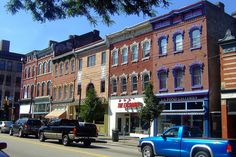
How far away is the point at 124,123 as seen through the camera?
38000 mm

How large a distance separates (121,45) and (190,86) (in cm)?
A: 1121

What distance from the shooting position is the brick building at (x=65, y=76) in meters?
46.8

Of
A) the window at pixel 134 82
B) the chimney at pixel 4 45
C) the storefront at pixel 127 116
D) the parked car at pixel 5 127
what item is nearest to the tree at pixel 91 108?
the storefront at pixel 127 116

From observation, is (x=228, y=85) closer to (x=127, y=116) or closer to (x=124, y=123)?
(x=127, y=116)

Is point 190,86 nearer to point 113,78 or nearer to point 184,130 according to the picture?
point 113,78

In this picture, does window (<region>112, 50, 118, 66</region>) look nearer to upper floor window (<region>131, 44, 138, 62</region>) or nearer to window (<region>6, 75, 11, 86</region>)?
upper floor window (<region>131, 44, 138, 62</region>)

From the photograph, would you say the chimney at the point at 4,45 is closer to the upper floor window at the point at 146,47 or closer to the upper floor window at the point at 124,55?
the upper floor window at the point at 124,55

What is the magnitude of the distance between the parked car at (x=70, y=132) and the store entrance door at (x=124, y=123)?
42.3 ft

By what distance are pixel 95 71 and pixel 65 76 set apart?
7.68 m

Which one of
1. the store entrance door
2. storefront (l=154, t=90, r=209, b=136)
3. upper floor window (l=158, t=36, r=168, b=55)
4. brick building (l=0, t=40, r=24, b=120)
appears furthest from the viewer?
brick building (l=0, t=40, r=24, b=120)

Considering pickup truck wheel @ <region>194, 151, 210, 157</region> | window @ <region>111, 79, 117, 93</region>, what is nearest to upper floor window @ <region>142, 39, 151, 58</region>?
window @ <region>111, 79, 117, 93</region>

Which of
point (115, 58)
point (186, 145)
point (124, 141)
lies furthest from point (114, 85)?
point (186, 145)

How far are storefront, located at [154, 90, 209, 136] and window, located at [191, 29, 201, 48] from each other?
13.5 feet

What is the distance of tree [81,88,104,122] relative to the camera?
37.7 meters
